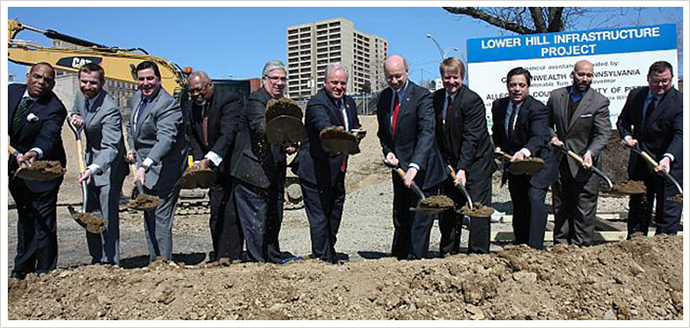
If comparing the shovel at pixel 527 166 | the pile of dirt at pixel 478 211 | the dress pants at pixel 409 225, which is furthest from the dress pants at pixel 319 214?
the shovel at pixel 527 166

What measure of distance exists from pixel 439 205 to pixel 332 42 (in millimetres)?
35746

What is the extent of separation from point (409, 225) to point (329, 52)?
35430 mm

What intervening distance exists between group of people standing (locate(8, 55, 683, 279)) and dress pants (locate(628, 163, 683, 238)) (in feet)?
0.05

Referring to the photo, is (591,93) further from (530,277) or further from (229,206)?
(229,206)

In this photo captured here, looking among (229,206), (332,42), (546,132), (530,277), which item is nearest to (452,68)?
(546,132)

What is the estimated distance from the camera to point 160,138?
4.56 m

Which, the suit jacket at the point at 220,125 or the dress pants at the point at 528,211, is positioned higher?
the suit jacket at the point at 220,125

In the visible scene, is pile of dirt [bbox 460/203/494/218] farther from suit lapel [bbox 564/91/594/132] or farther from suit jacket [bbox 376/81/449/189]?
suit lapel [bbox 564/91/594/132]

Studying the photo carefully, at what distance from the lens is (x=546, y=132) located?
4.77m

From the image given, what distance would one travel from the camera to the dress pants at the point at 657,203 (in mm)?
4984

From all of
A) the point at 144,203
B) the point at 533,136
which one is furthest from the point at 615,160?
the point at 144,203

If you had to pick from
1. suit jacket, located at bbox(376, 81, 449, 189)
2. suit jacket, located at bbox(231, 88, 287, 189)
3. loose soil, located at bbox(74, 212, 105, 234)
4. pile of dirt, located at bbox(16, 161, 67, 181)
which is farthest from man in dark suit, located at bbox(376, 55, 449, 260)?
pile of dirt, located at bbox(16, 161, 67, 181)

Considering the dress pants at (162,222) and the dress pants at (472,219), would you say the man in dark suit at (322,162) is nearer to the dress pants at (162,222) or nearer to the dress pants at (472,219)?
the dress pants at (472,219)

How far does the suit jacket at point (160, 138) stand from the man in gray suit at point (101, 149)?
0.17 meters
